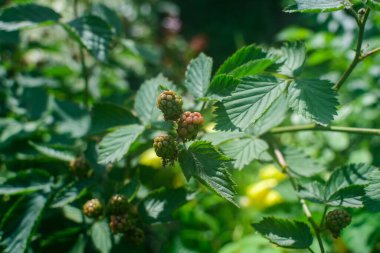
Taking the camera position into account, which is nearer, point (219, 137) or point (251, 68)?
point (251, 68)

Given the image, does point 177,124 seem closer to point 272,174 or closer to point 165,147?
point 165,147

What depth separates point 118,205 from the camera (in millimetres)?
972

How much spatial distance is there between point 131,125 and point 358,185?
1.76 ft

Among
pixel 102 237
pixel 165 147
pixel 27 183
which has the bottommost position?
pixel 102 237

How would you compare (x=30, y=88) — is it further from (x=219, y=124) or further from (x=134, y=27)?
(x=134, y=27)

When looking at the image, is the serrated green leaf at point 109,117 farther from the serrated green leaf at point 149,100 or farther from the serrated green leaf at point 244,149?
the serrated green leaf at point 244,149

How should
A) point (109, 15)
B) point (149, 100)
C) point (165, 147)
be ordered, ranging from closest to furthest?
point (165, 147), point (149, 100), point (109, 15)

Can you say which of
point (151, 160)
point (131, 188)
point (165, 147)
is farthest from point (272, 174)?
point (165, 147)

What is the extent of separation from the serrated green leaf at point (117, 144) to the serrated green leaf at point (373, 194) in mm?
494

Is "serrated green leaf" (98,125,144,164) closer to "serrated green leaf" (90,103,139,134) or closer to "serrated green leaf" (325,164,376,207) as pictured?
"serrated green leaf" (90,103,139,134)

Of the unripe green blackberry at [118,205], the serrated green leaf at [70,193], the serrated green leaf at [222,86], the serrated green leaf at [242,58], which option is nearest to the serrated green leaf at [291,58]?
the serrated green leaf at [242,58]

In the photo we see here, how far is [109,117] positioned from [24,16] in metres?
0.42

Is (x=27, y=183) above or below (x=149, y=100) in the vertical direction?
below

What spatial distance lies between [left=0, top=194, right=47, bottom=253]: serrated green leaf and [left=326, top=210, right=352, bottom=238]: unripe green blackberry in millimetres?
674
